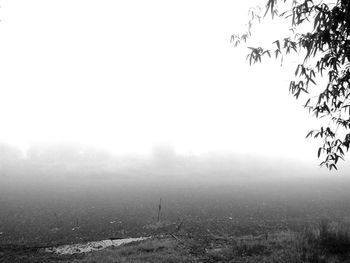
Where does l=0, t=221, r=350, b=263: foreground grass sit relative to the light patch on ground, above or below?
above

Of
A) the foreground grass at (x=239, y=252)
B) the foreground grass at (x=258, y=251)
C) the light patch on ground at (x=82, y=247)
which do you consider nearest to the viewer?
the foreground grass at (x=258, y=251)

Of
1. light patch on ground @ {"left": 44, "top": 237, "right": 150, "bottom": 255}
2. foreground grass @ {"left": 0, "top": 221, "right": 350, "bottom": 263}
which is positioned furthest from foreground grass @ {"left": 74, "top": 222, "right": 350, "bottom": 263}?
light patch on ground @ {"left": 44, "top": 237, "right": 150, "bottom": 255}

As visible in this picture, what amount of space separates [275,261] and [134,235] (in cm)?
1752

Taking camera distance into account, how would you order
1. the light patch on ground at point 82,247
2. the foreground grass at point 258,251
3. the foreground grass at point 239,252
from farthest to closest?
1. the light patch on ground at point 82,247
2. the foreground grass at point 239,252
3. the foreground grass at point 258,251

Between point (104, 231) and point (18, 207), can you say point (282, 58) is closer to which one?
point (104, 231)

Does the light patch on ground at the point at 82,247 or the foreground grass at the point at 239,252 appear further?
the light patch on ground at the point at 82,247

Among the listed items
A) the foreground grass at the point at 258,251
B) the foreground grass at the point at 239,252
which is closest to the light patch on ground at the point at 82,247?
the foreground grass at the point at 239,252

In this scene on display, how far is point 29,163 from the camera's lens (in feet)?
429

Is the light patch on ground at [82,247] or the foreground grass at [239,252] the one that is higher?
the foreground grass at [239,252]

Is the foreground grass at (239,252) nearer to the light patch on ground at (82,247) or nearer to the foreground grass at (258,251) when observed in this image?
the foreground grass at (258,251)

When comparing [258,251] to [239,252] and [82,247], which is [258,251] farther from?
[82,247]

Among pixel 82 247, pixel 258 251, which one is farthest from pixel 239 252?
pixel 82 247

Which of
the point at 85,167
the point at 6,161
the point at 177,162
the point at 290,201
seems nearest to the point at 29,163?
the point at 6,161

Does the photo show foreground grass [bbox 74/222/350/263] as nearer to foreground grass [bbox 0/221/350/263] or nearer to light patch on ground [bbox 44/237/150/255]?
foreground grass [bbox 0/221/350/263]
